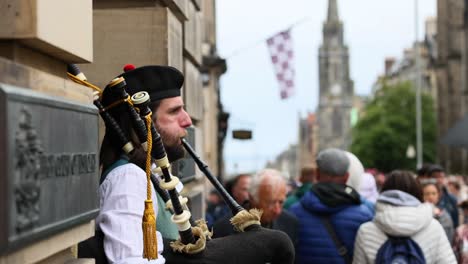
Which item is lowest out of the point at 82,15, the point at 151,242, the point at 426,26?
the point at 151,242

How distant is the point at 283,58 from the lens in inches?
1080

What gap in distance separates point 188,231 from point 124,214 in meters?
0.22

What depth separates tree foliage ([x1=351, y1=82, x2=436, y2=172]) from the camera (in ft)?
299

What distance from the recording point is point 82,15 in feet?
11.6

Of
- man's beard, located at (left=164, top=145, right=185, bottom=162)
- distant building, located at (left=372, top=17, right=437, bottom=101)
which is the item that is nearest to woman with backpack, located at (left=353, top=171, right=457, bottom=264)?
man's beard, located at (left=164, top=145, right=185, bottom=162)

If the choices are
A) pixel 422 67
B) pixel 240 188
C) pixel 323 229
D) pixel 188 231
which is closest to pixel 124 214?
pixel 188 231

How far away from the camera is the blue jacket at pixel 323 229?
306 inches

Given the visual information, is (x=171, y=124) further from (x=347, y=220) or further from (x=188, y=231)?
(x=347, y=220)

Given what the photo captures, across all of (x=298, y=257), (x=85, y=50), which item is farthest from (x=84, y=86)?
(x=298, y=257)

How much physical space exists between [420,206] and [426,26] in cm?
10968

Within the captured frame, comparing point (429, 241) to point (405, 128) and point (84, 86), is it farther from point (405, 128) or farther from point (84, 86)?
point (405, 128)

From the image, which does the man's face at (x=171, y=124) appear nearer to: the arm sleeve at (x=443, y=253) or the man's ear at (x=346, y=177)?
the arm sleeve at (x=443, y=253)

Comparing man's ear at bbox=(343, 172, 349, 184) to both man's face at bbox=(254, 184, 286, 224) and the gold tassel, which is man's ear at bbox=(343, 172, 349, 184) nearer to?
man's face at bbox=(254, 184, 286, 224)

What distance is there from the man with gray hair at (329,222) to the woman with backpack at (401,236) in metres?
0.31
